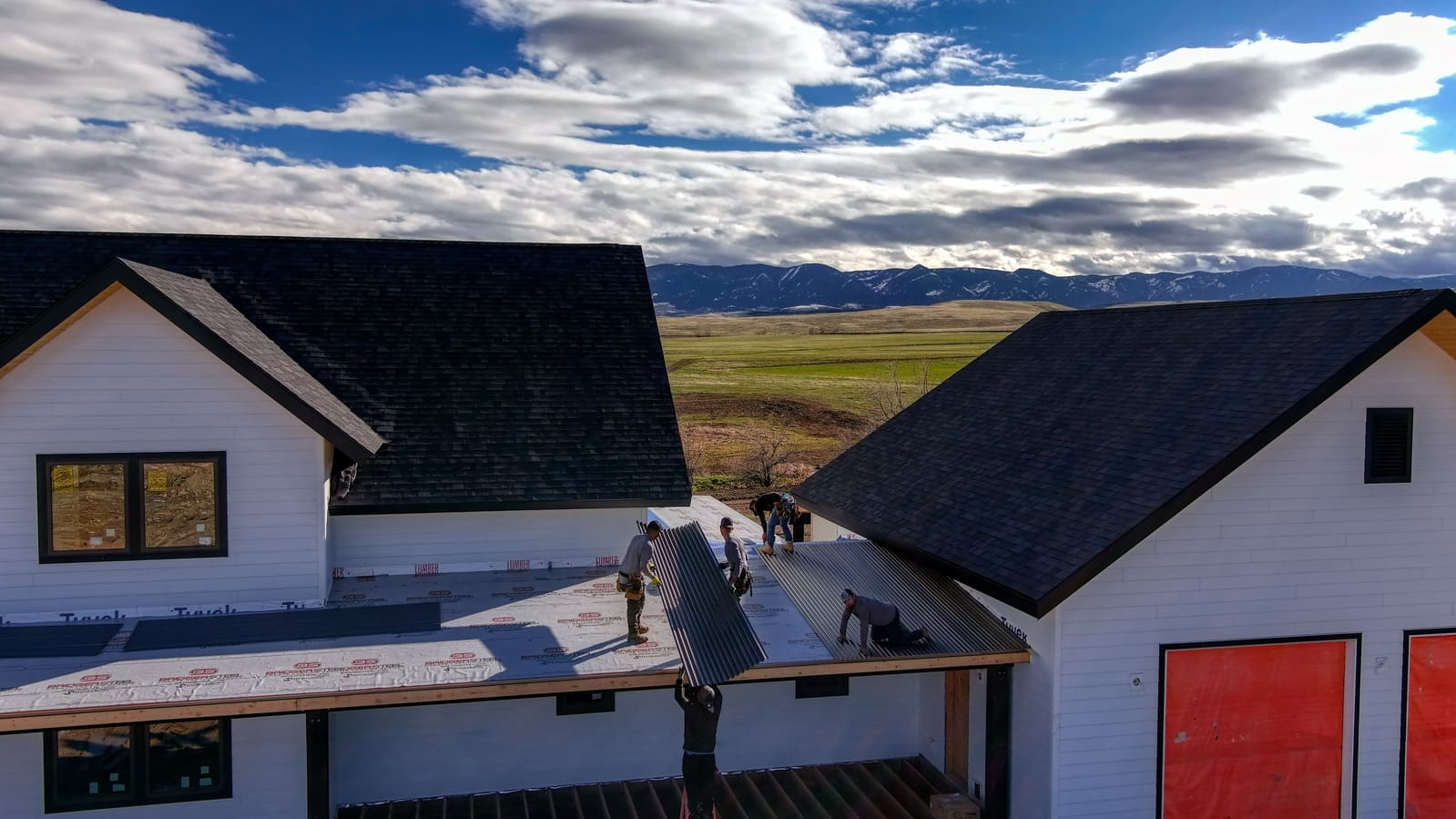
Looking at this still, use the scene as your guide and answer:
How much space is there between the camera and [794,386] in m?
71.0

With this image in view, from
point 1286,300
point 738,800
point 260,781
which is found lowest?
point 738,800

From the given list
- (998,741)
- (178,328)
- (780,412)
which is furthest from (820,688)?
(780,412)

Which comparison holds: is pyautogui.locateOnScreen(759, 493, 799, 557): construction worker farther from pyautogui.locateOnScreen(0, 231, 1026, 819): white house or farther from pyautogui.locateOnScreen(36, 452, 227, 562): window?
pyautogui.locateOnScreen(36, 452, 227, 562): window

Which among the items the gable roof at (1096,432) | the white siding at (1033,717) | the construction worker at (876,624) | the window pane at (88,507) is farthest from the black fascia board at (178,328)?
the white siding at (1033,717)

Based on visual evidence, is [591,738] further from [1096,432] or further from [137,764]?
[1096,432]

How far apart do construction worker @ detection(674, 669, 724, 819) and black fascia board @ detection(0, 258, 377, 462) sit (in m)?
5.49

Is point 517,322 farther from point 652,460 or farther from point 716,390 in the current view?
point 716,390

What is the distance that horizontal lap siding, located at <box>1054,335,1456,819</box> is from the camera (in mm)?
10781

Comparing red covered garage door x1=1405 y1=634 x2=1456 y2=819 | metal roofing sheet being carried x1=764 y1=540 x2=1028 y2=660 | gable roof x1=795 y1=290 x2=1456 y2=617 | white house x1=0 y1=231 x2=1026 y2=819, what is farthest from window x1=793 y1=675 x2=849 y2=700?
red covered garage door x1=1405 y1=634 x2=1456 y2=819

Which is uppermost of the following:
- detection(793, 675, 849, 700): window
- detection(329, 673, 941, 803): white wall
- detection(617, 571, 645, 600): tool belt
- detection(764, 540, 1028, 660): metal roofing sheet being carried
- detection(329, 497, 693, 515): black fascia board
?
detection(329, 497, 693, 515): black fascia board

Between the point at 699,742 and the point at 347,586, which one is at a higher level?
the point at 347,586

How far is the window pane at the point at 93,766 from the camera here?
10906 mm

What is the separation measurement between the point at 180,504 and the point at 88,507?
999 millimetres

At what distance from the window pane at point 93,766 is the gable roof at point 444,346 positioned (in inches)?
146
